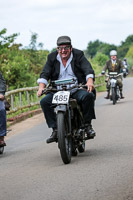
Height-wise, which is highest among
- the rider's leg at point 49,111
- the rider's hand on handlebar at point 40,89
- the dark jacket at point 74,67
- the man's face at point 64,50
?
the man's face at point 64,50

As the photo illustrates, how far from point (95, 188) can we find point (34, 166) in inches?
85.4

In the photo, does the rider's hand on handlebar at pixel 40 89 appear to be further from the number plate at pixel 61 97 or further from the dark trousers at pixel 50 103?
the number plate at pixel 61 97

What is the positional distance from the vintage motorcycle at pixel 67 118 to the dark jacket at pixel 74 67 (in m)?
0.24

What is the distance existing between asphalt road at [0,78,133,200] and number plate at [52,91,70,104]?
0.92 metres

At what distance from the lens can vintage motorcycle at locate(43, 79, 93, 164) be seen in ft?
25.9

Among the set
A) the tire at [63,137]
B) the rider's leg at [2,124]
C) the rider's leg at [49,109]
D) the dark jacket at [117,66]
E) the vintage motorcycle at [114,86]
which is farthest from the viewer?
the dark jacket at [117,66]

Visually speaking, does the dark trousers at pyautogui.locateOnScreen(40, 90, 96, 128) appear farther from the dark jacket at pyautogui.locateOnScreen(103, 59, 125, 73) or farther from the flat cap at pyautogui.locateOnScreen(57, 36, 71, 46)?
the dark jacket at pyautogui.locateOnScreen(103, 59, 125, 73)

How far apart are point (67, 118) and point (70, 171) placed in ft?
3.48

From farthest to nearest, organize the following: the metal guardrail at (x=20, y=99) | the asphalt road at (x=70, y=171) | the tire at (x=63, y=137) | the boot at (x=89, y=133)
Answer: the metal guardrail at (x=20, y=99) → the boot at (x=89, y=133) → the tire at (x=63, y=137) → the asphalt road at (x=70, y=171)

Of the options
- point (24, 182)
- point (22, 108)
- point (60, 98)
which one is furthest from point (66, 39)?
point (22, 108)

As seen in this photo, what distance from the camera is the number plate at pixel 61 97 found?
816 centimetres

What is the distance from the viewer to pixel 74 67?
9.00 m

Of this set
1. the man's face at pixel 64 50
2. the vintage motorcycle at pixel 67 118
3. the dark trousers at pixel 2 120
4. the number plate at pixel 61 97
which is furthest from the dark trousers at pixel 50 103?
the dark trousers at pixel 2 120

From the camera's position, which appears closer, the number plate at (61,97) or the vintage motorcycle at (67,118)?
the vintage motorcycle at (67,118)
